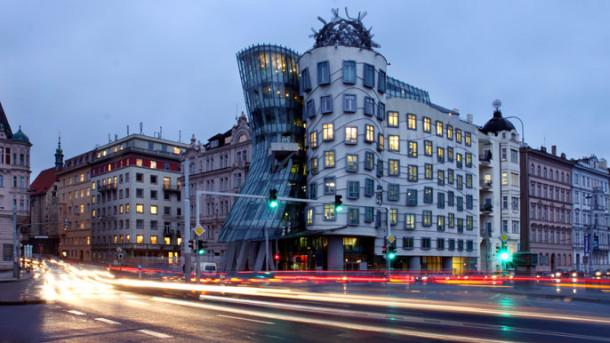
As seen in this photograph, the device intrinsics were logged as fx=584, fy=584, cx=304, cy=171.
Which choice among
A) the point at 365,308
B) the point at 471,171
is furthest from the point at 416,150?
the point at 365,308

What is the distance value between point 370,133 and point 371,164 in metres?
3.26

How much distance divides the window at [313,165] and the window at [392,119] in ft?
33.4

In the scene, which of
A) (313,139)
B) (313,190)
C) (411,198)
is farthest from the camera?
(411,198)

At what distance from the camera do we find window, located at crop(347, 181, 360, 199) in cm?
5997

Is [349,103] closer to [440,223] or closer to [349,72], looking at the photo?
[349,72]

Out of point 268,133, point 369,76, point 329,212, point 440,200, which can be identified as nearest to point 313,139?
point 329,212

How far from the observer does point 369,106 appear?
61.5m

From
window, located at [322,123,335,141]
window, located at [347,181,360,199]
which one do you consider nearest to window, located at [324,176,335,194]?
window, located at [347,181,360,199]

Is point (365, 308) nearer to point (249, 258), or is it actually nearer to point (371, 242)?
point (371, 242)

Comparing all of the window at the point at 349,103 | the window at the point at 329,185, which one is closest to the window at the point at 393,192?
the window at the point at 329,185

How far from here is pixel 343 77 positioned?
60656 mm

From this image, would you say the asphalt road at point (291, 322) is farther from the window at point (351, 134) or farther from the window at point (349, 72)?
the window at point (349, 72)

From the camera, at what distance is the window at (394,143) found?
66.2 m

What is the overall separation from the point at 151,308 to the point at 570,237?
84.0 meters
